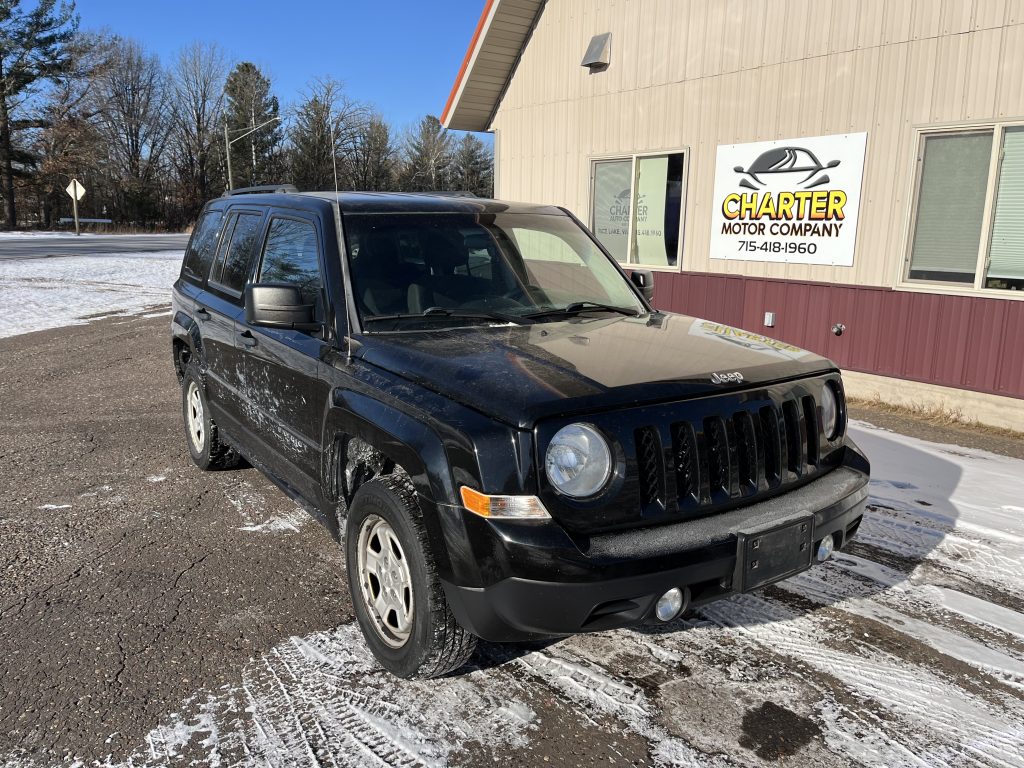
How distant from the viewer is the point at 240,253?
466 cm

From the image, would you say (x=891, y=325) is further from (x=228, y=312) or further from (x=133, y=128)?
(x=133, y=128)

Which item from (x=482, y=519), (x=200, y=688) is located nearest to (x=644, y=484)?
(x=482, y=519)

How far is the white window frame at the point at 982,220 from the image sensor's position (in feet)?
22.8

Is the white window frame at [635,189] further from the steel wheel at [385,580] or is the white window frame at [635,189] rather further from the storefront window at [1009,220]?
the steel wheel at [385,580]

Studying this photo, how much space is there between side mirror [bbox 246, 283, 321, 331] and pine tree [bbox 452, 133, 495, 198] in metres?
55.3

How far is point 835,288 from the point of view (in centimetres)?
822

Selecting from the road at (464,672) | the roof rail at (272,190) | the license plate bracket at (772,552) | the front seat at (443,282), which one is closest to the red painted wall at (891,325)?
the road at (464,672)

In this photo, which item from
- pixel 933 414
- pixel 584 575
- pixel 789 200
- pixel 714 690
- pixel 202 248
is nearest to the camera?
pixel 584 575

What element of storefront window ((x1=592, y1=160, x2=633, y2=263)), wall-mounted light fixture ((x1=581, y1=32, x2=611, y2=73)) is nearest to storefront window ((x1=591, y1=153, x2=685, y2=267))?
storefront window ((x1=592, y1=160, x2=633, y2=263))

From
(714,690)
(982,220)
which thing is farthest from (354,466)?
(982,220)

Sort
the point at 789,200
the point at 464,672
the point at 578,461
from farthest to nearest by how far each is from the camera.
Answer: the point at 789,200 < the point at 464,672 < the point at 578,461

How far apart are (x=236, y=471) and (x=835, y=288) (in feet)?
20.4

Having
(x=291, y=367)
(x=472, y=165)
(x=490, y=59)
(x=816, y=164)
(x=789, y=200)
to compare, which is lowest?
(x=291, y=367)

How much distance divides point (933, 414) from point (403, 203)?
19.6ft
